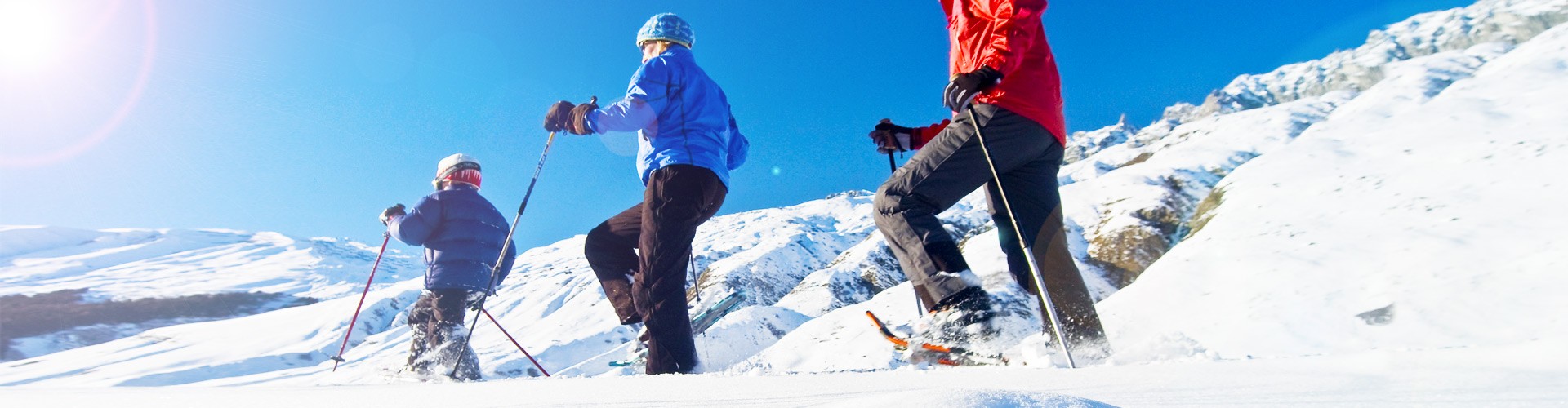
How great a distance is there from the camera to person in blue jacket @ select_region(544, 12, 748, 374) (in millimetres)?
3531

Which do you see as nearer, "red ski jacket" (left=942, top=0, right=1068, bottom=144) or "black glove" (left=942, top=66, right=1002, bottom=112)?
"black glove" (left=942, top=66, right=1002, bottom=112)

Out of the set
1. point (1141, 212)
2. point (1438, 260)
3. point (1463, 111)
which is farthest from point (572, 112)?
point (1141, 212)

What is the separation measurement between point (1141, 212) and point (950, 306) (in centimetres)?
2677

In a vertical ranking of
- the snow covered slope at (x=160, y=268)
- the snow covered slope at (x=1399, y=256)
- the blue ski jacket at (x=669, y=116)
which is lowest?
the snow covered slope at (x=1399, y=256)

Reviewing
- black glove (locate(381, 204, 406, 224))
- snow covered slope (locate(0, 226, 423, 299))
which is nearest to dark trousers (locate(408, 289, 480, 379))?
black glove (locate(381, 204, 406, 224))

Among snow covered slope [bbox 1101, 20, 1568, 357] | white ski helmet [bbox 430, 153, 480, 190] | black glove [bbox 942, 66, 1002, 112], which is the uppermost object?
white ski helmet [bbox 430, 153, 480, 190]

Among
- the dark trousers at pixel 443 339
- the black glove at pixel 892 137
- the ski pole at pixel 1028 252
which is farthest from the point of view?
the dark trousers at pixel 443 339

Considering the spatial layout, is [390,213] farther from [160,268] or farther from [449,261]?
[160,268]

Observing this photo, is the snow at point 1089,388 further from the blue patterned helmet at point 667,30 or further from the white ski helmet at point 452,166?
the white ski helmet at point 452,166

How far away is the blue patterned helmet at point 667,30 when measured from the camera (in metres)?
4.01

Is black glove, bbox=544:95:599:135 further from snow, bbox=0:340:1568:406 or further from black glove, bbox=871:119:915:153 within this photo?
snow, bbox=0:340:1568:406

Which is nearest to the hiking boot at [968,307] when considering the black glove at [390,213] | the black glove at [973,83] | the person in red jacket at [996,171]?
the person in red jacket at [996,171]

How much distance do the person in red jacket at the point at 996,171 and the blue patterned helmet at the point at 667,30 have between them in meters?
1.63

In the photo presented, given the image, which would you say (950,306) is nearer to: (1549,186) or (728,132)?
(728,132)
